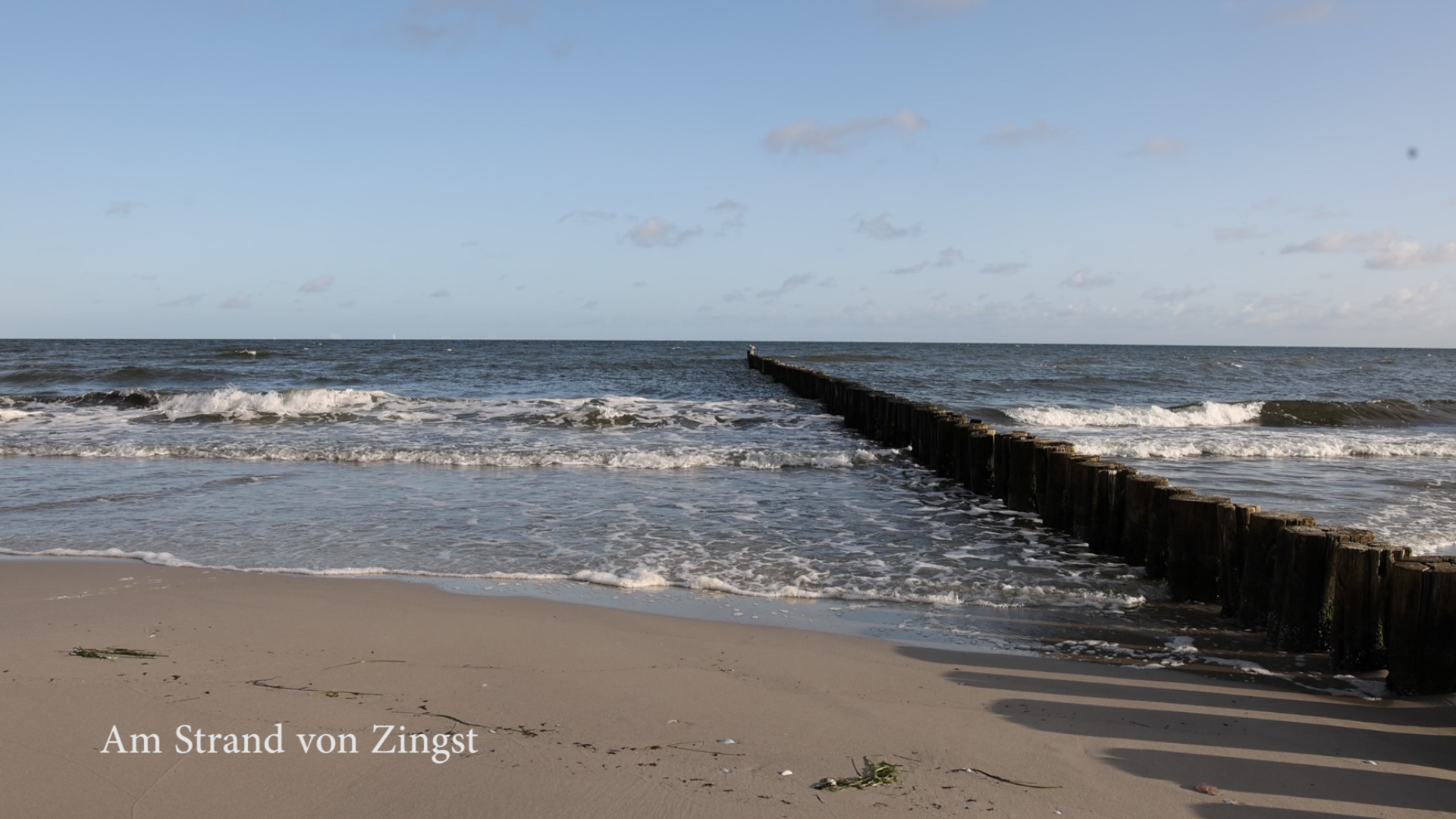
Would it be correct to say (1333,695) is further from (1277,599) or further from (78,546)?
(78,546)

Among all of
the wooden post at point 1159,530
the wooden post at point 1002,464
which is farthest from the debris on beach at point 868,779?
the wooden post at point 1002,464

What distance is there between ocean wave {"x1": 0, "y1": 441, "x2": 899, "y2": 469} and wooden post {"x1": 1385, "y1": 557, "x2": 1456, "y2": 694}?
776 centimetres

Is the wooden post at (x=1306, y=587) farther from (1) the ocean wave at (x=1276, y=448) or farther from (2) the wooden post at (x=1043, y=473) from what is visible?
(1) the ocean wave at (x=1276, y=448)

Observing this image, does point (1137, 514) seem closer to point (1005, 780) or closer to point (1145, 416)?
point (1005, 780)

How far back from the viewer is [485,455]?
39.8 ft

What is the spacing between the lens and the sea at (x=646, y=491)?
6.44 m

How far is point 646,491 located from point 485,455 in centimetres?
322

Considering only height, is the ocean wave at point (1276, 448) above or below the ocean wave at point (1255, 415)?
below

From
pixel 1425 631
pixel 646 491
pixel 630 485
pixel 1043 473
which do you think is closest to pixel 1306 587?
pixel 1425 631

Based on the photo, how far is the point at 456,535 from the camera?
7613 mm

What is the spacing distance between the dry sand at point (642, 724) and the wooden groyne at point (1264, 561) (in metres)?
0.40

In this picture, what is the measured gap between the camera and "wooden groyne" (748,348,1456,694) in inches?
169

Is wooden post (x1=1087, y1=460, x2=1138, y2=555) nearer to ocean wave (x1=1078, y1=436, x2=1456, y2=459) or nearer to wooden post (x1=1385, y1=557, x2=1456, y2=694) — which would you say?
wooden post (x1=1385, y1=557, x2=1456, y2=694)

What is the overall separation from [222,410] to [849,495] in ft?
46.7
